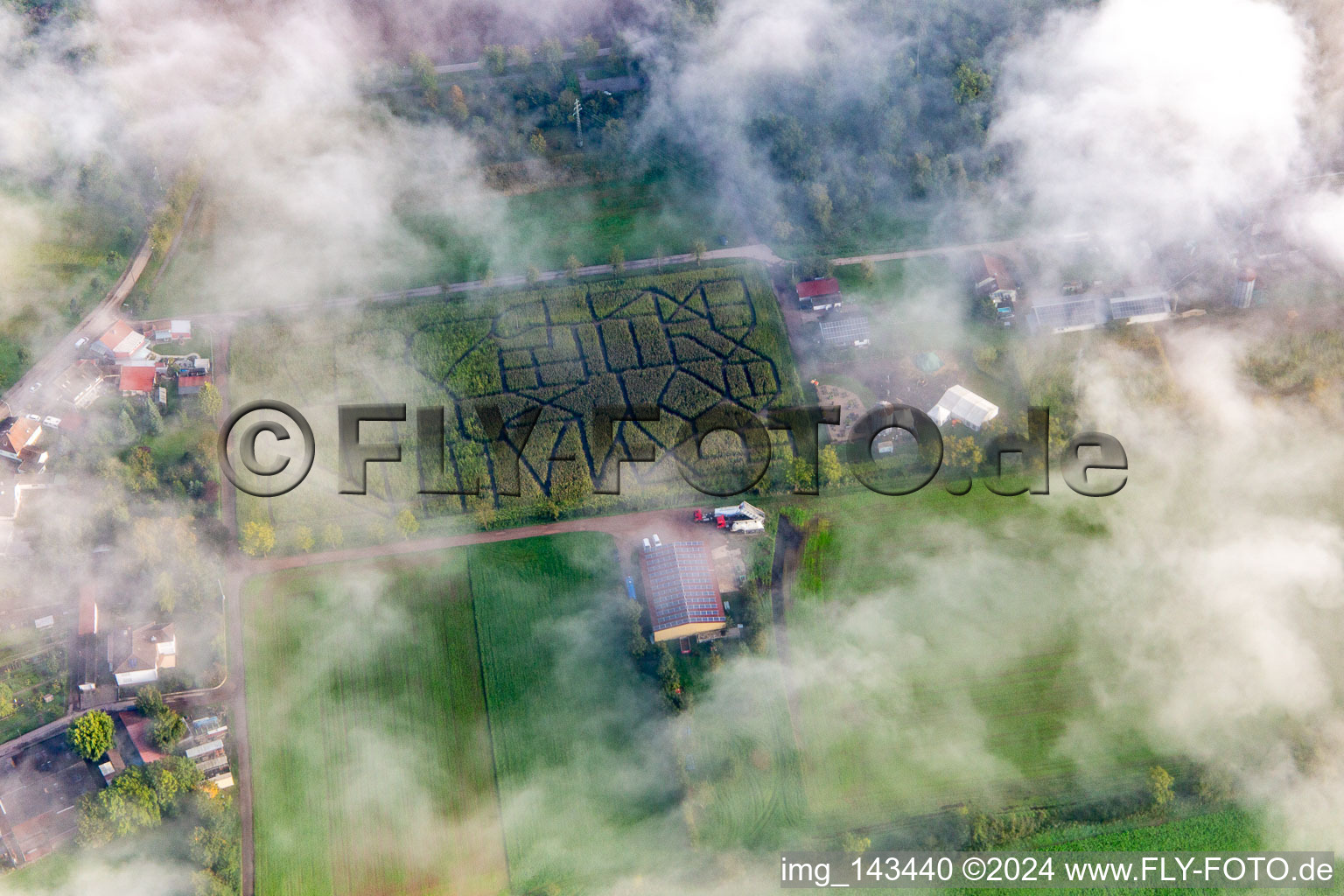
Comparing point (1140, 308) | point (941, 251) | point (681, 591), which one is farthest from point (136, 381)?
point (1140, 308)

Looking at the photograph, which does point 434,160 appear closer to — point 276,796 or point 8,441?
point 8,441

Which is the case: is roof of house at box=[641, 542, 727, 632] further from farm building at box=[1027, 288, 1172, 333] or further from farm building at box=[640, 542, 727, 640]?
farm building at box=[1027, 288, 1172, 333]

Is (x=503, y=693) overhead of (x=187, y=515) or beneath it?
beneath

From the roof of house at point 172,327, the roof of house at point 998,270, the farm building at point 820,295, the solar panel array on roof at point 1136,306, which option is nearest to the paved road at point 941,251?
the roof of house at point 998,270

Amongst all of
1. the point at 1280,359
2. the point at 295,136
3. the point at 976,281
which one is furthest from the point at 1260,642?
the point at 295,136

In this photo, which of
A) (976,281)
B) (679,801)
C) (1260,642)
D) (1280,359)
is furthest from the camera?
(976,281)
